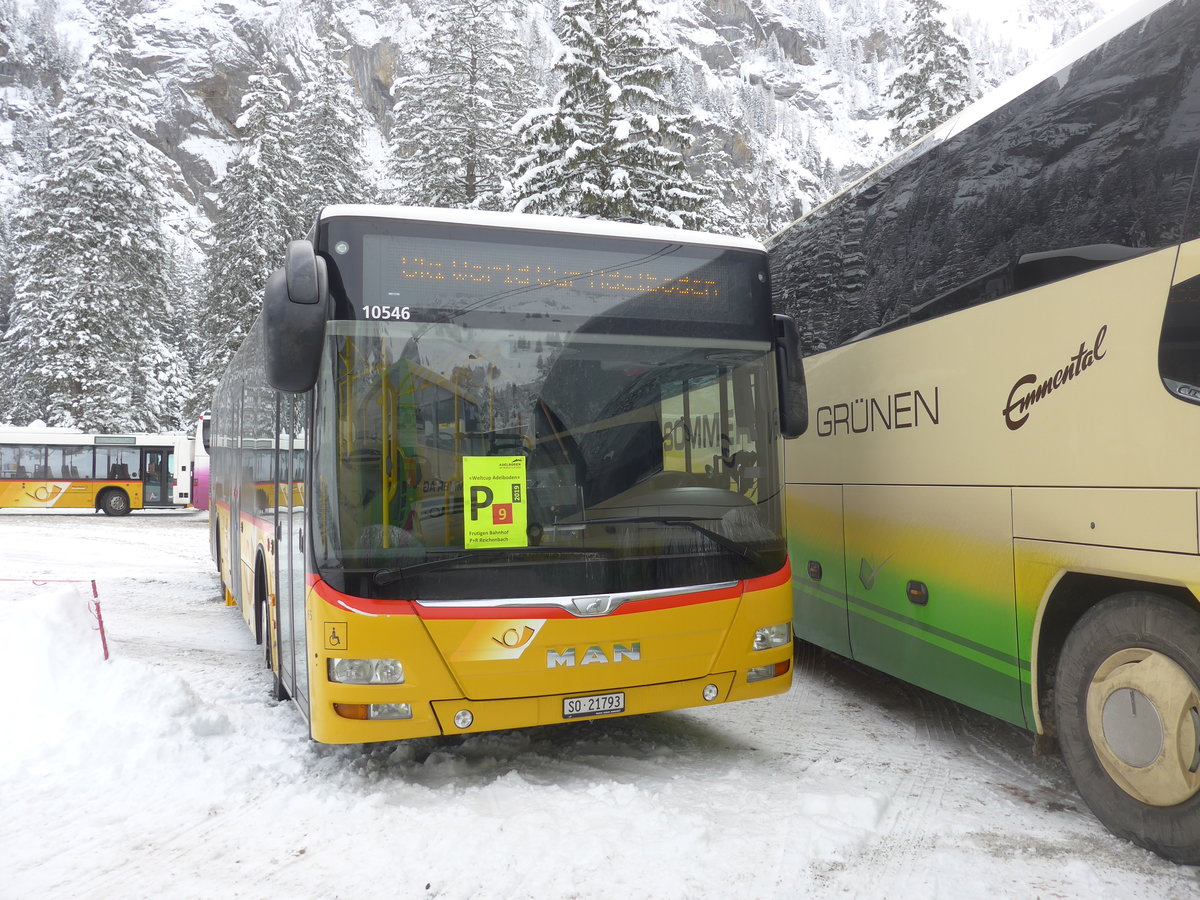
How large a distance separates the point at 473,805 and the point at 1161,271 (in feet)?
12.8

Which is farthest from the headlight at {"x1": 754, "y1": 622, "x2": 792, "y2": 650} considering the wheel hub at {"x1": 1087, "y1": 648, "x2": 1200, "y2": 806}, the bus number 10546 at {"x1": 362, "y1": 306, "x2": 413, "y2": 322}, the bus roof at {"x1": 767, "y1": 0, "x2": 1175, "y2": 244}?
the bus roof at {"x1": 767, "y1": 0, "x2": 1175, "y2": 244}

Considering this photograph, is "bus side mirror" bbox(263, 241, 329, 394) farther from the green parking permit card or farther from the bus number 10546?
the green parking permit card

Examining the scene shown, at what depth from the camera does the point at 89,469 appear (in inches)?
1242

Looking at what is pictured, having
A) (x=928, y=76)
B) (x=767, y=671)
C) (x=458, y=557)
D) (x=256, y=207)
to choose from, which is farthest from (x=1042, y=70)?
(x=256, y=207)

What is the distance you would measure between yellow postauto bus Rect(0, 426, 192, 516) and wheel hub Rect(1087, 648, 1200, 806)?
108 feet

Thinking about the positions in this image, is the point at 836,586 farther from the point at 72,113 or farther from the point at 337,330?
the point at 72,113

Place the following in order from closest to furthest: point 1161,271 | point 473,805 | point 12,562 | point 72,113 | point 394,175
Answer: point 1161,271 → point 473,805 → point 12,562 → point 394,175 → point 72,113

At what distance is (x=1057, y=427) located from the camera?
4.30m

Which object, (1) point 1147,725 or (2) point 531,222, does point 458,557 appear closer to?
(2) point 531,222

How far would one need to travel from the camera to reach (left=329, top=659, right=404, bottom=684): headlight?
4.54m

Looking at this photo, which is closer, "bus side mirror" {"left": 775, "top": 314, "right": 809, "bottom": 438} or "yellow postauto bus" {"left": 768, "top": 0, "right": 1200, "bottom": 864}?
"yellow postauto bus" {"left": 768, "top": 0, "right": 1200, "bottom": 864}

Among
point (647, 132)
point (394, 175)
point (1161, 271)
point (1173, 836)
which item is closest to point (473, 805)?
point (1173, 836)

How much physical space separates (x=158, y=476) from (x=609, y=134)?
2261cm

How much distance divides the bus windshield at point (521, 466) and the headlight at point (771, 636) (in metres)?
0.34
